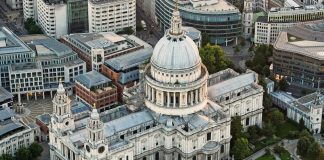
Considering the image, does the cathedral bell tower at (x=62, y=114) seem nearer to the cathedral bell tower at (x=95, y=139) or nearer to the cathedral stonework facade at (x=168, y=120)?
the cathedral stonework facade at (x=168, y=120)

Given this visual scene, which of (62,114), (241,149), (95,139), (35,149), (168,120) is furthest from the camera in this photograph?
(35,149)

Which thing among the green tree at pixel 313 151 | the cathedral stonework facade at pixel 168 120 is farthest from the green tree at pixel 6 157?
the green tree at pixel 313 151

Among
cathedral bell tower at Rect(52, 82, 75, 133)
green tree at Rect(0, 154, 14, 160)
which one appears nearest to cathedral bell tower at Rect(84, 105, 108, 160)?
cathedral bell tower at Rect(52, 82, 75, 133)

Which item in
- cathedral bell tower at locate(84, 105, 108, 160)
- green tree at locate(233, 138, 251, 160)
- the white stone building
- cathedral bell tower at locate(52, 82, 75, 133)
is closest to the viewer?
cathedral bell tower at locate(84, 105, 108, 160)

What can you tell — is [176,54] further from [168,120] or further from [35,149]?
[35,149]

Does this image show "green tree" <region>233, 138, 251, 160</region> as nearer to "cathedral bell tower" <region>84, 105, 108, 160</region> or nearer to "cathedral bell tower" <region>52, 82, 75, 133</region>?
"cathedral bell tower" <region>84, 105, 108, 160</region>

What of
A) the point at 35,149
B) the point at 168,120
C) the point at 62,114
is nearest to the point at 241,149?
the point at 168,120
